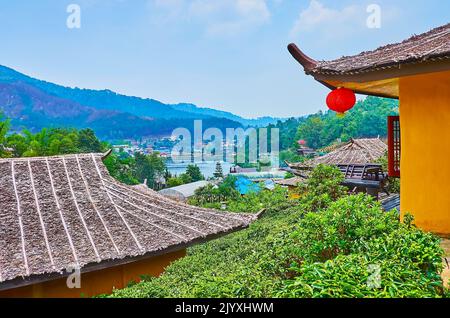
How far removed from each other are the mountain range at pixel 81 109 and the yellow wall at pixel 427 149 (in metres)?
29.2

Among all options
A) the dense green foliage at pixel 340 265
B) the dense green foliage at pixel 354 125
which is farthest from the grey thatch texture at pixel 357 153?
the dense green foliage at pixel 354 125

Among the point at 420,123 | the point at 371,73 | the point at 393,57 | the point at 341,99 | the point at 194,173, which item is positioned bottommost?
the point at 194,173

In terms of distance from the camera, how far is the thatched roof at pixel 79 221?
5223 millimetres

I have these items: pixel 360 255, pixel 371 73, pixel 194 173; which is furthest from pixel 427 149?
pixel 194 173

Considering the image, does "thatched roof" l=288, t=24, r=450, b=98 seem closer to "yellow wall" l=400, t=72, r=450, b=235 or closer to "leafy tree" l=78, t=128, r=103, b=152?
"yellow wall" l=400, t=72, r=450, b=235

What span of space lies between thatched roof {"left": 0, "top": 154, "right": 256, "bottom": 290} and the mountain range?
25.5m

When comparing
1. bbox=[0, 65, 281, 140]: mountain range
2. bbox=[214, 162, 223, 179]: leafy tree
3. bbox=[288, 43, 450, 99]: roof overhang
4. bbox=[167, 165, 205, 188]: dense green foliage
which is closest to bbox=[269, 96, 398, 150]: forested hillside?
bbox=[214, 162, 223, 179]: leafy tree

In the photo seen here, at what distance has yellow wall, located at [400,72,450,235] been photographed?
4.66 m

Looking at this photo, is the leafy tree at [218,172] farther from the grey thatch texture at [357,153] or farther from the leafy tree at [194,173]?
the grey thatch texture at [357,153]

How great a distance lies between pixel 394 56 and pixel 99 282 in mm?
5062

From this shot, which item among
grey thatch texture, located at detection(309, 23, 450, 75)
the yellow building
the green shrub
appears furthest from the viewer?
the yellow building

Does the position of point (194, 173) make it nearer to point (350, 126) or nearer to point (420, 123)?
point (350, 126)

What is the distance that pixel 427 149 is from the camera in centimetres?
475
